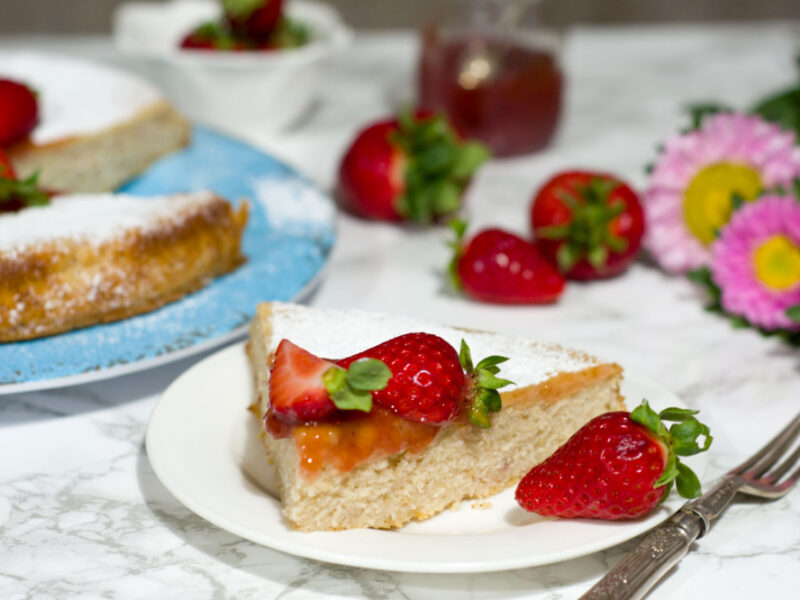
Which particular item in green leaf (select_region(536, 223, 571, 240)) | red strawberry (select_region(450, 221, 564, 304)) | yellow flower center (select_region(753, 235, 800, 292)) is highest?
yellow flower center (select_region(753, 235, 800, 292))

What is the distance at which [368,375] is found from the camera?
3.71ft

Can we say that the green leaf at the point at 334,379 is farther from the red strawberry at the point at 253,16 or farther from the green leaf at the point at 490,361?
the red strawberry at the point at 253,16

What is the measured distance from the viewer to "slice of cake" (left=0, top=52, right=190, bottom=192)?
2.16 m

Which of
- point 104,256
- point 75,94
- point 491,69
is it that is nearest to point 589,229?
point 491,69

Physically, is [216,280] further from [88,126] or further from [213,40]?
[213,40]

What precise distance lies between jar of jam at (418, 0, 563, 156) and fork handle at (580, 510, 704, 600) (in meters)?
1.46

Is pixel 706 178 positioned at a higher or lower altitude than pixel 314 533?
higher

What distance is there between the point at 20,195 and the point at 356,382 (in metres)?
0.97

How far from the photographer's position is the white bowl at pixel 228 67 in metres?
2.49

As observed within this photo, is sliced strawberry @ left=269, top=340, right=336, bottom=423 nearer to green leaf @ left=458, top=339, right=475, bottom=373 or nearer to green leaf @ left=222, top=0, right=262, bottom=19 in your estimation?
green leaf @ left=458, top=339, right=475, bottom=373

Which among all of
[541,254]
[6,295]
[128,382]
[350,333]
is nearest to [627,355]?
[541,254]

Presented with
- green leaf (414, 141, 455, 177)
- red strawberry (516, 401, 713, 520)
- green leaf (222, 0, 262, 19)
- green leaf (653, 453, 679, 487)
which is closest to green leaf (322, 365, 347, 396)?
red strawberry (516, 401, 713, 520)

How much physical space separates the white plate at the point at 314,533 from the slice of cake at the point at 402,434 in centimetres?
3

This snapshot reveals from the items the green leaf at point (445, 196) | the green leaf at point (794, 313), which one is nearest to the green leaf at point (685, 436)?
the green leaf at point (794, 313)
